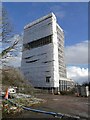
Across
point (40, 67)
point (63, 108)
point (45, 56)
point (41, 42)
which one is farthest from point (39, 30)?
point (63, 108)

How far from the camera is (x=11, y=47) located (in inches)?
638

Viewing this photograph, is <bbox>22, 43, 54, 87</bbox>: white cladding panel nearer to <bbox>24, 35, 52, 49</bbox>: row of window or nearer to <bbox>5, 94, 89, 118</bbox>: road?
<bbox>24, 35, 52, 49</bbox>: row of window

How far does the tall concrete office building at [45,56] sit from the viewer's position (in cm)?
7391

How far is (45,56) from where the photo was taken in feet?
250

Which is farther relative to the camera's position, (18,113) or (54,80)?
(54,80)

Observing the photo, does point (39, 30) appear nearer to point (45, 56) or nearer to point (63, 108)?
point (45, 56)

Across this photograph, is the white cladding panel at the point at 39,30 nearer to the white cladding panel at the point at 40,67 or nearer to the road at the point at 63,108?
the white cladding panel at the point at 40,67

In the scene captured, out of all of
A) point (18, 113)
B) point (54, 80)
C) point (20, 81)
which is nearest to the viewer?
point (18, 113)

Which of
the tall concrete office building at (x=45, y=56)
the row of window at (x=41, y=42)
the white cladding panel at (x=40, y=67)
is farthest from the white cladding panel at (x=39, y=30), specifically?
the white cladding panel at (x=40, y=67)

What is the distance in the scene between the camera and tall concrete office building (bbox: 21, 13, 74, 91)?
73.9 meters

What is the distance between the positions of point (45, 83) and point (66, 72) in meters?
17.5

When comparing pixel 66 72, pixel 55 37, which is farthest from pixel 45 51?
pixel 66 72

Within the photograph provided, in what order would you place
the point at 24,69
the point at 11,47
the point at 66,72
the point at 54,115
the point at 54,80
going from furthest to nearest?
the point at 66,72
the point at 24,69
the point at 54,80
the point at 11,47
the point at 54,115

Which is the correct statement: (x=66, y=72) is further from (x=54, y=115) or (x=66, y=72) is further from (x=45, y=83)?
(x=54, y=115)
